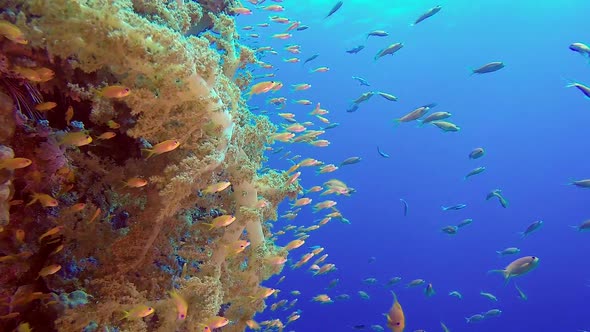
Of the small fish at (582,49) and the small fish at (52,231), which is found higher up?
the small fish at (582,49)

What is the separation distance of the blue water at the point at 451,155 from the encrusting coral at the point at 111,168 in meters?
30.3

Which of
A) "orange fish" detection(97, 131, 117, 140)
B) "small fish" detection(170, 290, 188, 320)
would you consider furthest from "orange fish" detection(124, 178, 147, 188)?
"small fish" detection(170, 290, 188, 320)

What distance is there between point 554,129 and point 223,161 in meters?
47.9

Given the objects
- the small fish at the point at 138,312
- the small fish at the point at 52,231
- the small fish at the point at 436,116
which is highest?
the small fish at the point at 52,231

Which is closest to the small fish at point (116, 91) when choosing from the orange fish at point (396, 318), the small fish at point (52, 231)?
the small fish at point (52, 231)

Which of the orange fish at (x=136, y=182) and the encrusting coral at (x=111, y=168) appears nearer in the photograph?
the encrusting coral at (x=111, y=168)

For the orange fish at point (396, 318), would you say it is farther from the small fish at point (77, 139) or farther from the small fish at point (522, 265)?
the small fish at point (522, 265)

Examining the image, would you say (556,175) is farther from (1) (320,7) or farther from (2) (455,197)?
(1) (320,7)

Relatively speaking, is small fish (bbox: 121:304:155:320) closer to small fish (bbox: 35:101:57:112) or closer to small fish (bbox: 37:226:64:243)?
small fish (bbox: 37:226:64:243)

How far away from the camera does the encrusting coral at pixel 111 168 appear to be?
322cm

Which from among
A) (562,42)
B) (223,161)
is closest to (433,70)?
(562,42)

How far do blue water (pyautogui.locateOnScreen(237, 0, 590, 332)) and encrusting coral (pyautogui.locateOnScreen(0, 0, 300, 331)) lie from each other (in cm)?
3033

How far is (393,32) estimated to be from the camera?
36.5 m

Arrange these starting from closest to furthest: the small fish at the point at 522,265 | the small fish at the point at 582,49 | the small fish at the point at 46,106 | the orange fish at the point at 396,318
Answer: the small fish at the point at 46,106
the orange fish at the point at 396,318
the small fish at the point at 582,49
the small fish at the point at 522,265
